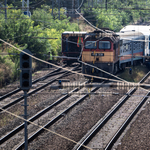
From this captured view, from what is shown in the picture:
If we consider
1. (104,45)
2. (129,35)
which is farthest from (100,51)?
(129,35)

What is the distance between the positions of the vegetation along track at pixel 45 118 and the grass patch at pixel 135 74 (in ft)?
13.0

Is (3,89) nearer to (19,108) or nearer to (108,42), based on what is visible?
(19,108)

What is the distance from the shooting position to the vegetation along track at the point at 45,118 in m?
9.79

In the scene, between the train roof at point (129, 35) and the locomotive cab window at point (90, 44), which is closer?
the locomotive cab window at point (90, 44)

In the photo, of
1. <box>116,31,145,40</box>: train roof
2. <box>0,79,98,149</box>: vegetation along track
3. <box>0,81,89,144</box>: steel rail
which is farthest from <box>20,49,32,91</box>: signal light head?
<box>116,31,145,40</box>: train roof

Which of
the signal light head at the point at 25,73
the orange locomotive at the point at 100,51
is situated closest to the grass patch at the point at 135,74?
the orange locomotive at the point at 100,51

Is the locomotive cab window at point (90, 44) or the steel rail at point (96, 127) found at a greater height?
the locomotive cab window at point (90, 44)

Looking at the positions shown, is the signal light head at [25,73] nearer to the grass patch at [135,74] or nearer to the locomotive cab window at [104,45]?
the locomotive cab window at [104,45]

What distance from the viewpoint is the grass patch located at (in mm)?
19681

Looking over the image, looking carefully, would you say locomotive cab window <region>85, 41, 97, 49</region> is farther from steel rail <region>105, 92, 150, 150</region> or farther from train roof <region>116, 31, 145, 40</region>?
steel rail <region>105, 92, 150, 150</region>

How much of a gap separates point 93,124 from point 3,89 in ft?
23.5

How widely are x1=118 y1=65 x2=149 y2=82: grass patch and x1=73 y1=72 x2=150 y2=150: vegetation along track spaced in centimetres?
436

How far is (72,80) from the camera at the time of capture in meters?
18.9

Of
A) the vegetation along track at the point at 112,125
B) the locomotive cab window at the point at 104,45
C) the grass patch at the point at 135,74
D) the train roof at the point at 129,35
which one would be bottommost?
the vegetation along track at the point at 112,125
